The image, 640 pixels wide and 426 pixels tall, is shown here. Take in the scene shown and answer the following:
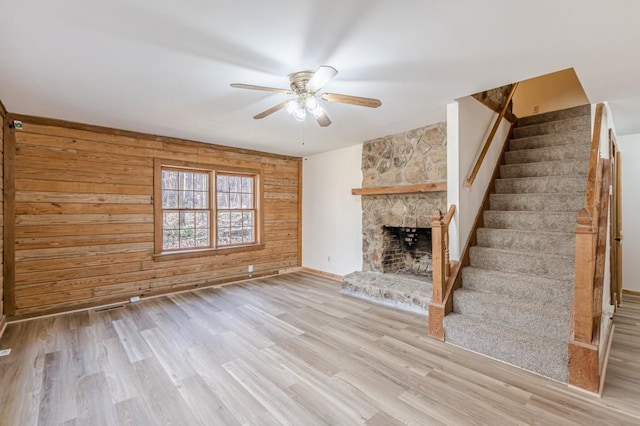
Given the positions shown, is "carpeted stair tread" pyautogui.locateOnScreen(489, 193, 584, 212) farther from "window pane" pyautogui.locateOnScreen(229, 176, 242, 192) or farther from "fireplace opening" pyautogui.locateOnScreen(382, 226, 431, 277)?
"window pane" pyautogui.locateOnScreen(229, 176, 242, 192)

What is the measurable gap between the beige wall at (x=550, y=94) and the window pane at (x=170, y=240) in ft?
21.1

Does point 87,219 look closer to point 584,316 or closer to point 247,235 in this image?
point 247,235

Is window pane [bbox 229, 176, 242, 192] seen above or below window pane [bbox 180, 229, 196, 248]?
above

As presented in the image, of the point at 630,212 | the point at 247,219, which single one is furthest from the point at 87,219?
the point at 630,212

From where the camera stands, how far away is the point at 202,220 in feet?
17.1

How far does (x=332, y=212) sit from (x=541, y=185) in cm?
331

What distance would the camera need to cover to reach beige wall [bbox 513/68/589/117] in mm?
→ 4903

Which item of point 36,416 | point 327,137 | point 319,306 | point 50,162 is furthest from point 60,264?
point 327,137

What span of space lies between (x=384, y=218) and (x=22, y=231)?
15.9 ft

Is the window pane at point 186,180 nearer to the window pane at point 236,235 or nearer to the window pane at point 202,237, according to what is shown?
the window pane at point 202,237

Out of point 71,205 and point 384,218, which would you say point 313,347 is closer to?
point 384,218

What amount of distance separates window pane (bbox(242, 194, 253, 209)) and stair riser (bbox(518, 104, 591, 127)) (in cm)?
476

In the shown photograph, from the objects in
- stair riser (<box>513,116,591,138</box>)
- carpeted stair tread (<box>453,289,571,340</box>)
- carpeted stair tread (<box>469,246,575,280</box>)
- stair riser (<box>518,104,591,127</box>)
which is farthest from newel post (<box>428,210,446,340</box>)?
Answer: stair riser (<box>518,104,591,127</box>)

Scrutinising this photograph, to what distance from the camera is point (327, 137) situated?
15.7 feet
